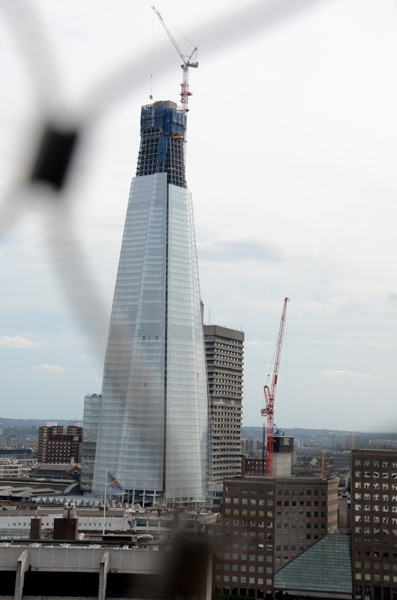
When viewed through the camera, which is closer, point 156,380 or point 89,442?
point 156,380

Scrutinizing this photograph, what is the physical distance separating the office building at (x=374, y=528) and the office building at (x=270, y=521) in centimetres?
265

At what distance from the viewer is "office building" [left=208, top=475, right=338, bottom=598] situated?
118 ft

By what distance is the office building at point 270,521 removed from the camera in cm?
3609

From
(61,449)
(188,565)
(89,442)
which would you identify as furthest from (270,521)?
(61,449)

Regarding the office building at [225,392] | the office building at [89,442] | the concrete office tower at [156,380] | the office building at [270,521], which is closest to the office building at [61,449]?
the office building at [225,392]

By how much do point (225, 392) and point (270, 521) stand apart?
56565 mm

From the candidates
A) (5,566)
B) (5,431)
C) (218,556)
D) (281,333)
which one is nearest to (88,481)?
(281,333)

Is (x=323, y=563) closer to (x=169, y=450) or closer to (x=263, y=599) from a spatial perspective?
(x=263, y=599)

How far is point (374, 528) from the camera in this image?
3575 cm

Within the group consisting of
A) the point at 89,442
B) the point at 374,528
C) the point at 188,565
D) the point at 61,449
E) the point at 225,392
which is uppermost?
the point at 225,392

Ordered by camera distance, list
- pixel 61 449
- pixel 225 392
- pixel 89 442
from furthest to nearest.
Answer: pixel 61 449, pixel 225 392, pixel 89 442

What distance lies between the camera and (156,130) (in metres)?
70.4

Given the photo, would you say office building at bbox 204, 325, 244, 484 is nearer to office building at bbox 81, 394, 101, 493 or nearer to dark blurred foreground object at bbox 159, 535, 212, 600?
office building at bbox 81, 394, 101, 493

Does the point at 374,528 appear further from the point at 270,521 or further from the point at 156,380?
the point at 156,380
